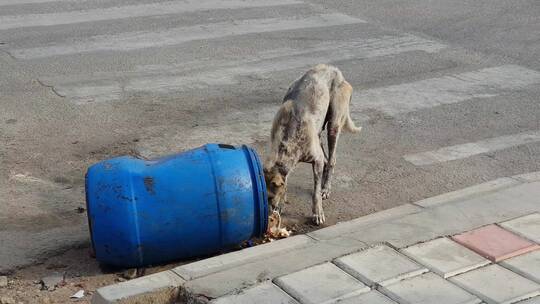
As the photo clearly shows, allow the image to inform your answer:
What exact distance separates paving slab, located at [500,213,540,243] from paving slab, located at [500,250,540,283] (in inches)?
9.6

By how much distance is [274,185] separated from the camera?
6.52m

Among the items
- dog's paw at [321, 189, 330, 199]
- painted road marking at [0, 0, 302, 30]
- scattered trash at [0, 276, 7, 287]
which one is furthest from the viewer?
painted road marking at [0, 0, 302, 30]

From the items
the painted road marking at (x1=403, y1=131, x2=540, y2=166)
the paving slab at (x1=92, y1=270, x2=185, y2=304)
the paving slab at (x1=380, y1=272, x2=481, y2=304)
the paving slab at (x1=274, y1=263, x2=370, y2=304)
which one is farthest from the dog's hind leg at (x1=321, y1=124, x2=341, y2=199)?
the paving slab at (x1=92, y1=270, x2=185, y2=304)

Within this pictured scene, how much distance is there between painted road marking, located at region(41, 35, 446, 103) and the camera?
9781mm

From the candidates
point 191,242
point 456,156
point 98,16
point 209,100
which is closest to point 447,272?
point 191,242

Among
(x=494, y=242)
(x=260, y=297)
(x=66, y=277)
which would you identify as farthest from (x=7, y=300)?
(x=494, y=242)

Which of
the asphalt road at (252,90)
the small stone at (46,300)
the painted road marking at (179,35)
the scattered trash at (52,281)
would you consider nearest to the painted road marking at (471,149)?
the asphalt road at (252,90)

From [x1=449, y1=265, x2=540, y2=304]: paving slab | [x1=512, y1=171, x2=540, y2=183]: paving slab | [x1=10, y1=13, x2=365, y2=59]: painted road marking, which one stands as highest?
[x1=10, y1=13, x2=365, y2=59]: painted road marking

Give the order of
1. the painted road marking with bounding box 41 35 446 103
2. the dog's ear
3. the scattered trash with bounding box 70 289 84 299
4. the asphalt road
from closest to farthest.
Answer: the scattered trash with bounding box 70 289 84 299 → the dog's ear → the asphalt road → the painted road marking with bounding box 41 35 446 103

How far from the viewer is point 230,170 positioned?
6023 mm

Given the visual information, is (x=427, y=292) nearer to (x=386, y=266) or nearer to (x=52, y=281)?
(x=386, y=266)

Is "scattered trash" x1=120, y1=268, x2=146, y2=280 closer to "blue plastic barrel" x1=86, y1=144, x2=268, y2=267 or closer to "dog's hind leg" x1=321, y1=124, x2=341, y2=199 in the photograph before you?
"blue plastic barrel" x1=86, y1=144, x2=268, y2=267

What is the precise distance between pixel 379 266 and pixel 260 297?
901 millimetres

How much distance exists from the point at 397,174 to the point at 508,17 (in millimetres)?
6131
